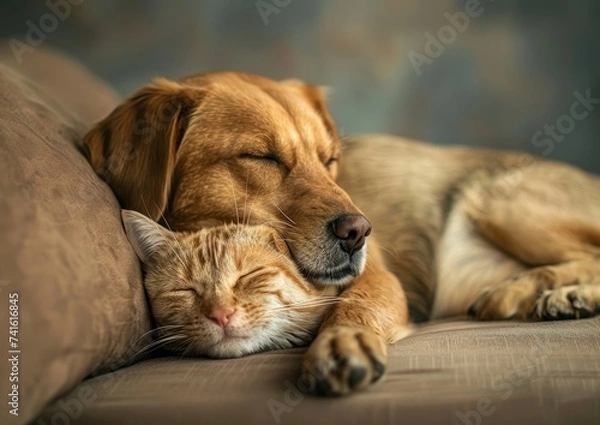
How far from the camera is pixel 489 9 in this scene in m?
3.68

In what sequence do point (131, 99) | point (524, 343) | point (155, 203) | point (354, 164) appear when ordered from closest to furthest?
point (524, 343) → point (155, 203) → point (131, 99) → point (354, 164)

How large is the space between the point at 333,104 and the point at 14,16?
6.04 feet

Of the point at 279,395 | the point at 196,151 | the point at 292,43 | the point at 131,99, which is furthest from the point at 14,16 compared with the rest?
the point at 279,395

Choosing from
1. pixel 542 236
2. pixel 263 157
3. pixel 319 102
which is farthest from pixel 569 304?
pixel 319 102

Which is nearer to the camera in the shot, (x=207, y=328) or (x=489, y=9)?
(x=207, y=328)

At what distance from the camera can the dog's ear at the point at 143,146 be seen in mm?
1886

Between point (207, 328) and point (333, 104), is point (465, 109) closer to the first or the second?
point (333, 104)

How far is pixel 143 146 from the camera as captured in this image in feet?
6.33

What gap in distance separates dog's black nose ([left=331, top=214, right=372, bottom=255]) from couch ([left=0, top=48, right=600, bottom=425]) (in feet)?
0.97

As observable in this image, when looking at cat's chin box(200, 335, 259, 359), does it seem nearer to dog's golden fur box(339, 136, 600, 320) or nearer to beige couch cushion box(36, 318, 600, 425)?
beige couch cushion box(36, 318, 600, 425)
